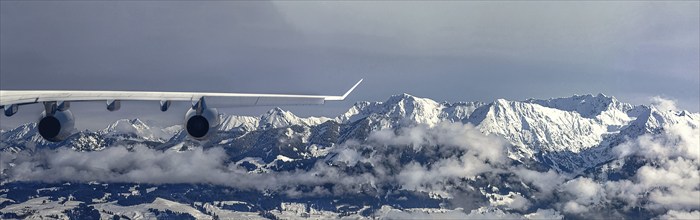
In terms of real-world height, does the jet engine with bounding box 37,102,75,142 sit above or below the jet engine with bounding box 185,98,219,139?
below

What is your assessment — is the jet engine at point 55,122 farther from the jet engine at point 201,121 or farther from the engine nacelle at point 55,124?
the jet engine at point 201,121

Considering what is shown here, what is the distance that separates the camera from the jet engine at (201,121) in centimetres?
5516

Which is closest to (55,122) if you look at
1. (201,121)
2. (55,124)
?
(55,124)

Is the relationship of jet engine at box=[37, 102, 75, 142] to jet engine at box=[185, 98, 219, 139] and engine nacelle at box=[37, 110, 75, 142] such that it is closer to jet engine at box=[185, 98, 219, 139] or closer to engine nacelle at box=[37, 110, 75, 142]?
engine nacelle at box=[37, 110, 75, 142]

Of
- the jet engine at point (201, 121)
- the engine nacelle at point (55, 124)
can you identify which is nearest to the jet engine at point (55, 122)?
the engine nacelle at point (55, 124)

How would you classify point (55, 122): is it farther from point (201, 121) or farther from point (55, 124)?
point (201, 121)

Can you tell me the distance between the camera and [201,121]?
55.4 meters

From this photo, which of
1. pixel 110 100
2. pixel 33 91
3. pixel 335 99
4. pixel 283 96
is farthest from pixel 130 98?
pixel 335 99

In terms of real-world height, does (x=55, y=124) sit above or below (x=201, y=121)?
below

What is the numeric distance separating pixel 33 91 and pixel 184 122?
11.9 meters

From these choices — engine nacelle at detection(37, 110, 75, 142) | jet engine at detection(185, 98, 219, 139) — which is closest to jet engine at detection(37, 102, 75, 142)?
engine nacelle at detection(37, 110, 75, 142)

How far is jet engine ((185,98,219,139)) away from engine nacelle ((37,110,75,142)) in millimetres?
8142

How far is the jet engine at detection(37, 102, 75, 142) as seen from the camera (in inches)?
2131

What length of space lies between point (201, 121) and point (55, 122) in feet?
32.5
